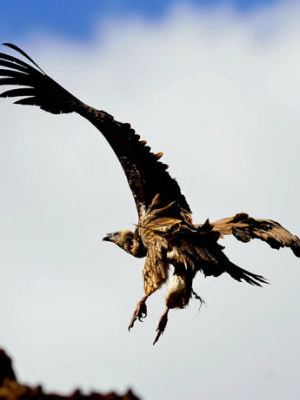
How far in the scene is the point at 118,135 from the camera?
45.1 feet

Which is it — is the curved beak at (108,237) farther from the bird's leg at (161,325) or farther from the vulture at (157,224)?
the bird's leg at (161,325)

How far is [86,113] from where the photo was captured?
13867 mm

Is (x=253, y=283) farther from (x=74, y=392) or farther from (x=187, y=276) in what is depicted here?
(x=74, y=392)

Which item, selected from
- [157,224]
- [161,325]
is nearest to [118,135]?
[157,224]

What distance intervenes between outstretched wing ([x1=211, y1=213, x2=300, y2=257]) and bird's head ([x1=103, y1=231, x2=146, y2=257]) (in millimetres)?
1253

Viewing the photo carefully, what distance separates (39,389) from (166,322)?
636 cm

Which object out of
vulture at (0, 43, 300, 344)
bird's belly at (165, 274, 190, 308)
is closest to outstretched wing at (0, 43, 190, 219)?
vulture at (0, 43, 300, 344)

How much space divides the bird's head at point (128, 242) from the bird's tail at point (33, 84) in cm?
214

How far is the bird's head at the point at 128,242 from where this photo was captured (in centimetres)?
1395

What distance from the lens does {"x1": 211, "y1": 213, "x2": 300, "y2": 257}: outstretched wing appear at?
13.0 m

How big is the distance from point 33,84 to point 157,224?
10.7ft

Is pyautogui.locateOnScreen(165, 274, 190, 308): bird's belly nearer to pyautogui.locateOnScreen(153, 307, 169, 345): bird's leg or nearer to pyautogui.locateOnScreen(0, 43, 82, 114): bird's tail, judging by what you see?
pyautogui.locateOnScreen(153, 307, 169, 345): bird's leg

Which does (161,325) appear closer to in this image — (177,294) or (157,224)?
(177,294)

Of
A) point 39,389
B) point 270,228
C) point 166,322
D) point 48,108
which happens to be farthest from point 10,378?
point 48,108
